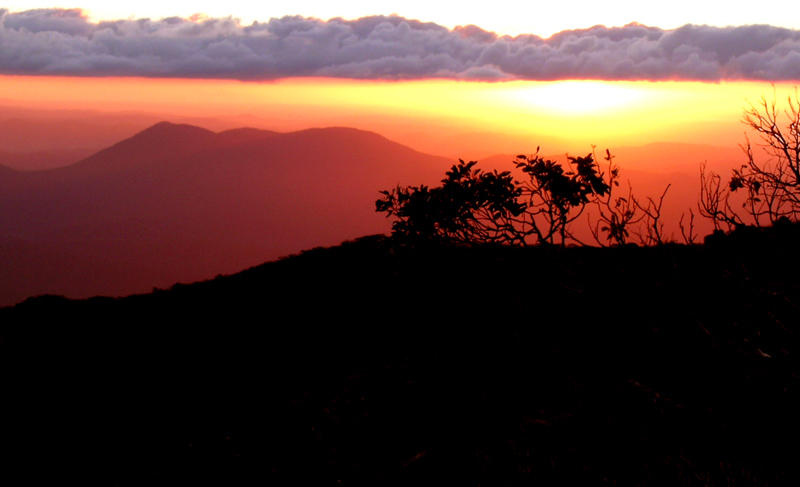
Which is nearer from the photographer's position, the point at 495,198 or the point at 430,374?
the point at 495,198

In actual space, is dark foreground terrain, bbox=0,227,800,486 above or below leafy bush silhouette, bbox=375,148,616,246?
below

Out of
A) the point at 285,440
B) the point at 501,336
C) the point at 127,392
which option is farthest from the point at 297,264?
the point at 285,440

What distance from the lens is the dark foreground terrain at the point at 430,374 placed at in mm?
7980

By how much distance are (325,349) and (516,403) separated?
20.7ft

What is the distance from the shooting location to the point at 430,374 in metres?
10.9

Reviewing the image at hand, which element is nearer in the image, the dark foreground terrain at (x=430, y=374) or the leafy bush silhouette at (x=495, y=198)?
the dark foreground terrain at (x=430, y=374)

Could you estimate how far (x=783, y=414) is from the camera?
8.45 m

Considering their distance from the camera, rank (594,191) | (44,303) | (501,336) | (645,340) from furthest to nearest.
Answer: (44,303) < (501,336) < (645,340) < (594,191)

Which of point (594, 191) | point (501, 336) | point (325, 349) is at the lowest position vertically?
point (325, 349)

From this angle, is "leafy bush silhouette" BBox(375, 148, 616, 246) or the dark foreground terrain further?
"leafy bush silhouette" BBox(375, 148, 616, 246)

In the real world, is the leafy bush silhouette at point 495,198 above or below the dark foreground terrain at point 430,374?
above

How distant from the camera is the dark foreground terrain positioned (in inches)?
314

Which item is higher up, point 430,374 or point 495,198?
point 495,198

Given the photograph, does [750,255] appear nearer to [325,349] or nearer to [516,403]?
[516,403]
